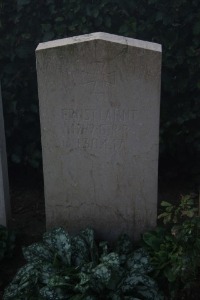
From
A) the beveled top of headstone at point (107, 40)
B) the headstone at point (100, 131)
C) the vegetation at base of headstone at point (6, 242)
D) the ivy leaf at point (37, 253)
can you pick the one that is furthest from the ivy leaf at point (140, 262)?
the beveled top of headstone at point (107, 40)

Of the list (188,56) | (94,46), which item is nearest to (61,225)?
(94,46)

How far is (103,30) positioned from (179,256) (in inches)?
88.8

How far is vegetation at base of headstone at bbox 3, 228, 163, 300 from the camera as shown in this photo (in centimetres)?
335

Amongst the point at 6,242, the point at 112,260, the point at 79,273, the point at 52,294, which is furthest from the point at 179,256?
the point at 6,242

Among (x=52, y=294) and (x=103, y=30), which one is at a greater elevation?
(x=103, y=30)

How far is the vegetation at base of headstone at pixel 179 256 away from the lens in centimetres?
328

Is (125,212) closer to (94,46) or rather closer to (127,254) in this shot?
(127,254)

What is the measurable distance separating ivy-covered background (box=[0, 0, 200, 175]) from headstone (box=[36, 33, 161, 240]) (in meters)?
1.07

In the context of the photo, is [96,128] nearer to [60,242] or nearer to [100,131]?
[100,131]

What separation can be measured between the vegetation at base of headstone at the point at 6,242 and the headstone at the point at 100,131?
0.31 m

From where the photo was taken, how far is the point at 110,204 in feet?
13.0

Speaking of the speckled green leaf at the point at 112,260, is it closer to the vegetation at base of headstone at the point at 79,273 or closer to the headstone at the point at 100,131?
the vegetation at base of headstone at the point at 79,273

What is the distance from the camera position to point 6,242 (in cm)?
405

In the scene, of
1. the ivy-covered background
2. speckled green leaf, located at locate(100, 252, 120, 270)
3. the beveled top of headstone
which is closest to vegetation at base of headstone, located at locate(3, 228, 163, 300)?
speckled green leaf, located at locate(100, 252, 120, 270)
